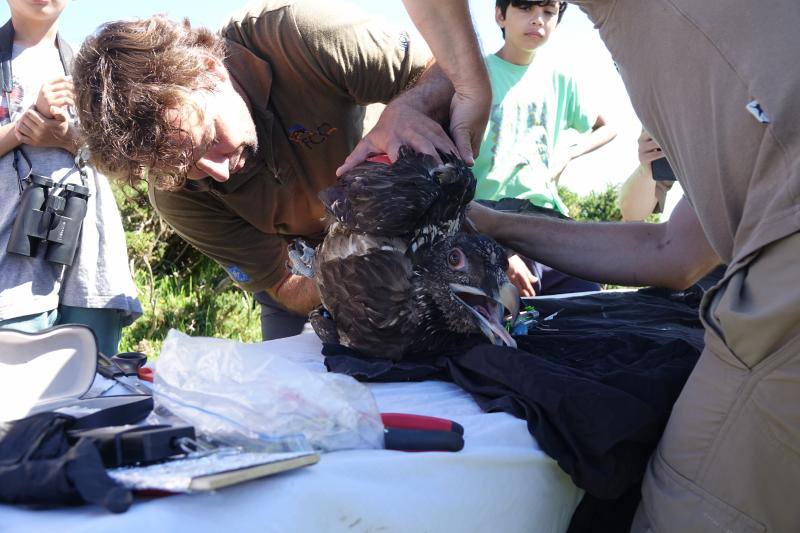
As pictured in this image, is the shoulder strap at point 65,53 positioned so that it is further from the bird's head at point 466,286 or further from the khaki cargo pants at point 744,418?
the khaki cargo pants at point 744,418

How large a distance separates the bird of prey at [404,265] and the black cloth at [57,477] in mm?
846

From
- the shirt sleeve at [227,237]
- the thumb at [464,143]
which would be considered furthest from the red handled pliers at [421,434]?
the shirt sleeve at [227,237]

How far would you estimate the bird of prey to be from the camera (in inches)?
68.3

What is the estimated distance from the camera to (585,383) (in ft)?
4.63

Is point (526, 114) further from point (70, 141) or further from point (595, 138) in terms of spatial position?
point (70, 141)

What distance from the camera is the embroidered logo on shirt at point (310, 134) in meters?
2.71

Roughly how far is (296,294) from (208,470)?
2.11 meters

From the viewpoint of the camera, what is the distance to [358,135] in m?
2.91

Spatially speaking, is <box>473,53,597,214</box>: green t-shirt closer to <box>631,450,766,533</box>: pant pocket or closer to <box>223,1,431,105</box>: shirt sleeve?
<box>223,1,431,105</box>: shirt sleeve

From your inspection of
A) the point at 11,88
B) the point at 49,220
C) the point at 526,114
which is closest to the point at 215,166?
the point at 49,220

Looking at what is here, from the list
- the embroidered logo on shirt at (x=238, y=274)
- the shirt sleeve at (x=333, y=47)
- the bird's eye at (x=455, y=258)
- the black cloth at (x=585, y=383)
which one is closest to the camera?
the black cloth at (x=585, y=383)

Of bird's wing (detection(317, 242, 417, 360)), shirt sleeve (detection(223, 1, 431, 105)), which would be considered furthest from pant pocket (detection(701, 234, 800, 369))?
shirt sleeve (detection(223, 1, 431, 105))

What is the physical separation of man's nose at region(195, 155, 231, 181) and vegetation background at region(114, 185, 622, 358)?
3.34 metres

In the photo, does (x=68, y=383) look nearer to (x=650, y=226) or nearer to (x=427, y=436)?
(x=427, y=436)
